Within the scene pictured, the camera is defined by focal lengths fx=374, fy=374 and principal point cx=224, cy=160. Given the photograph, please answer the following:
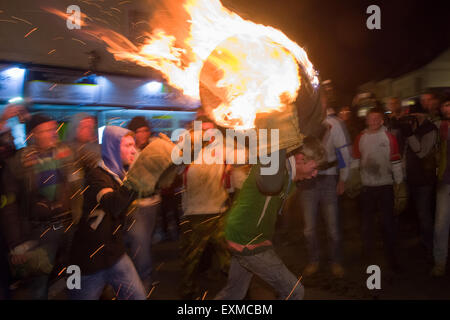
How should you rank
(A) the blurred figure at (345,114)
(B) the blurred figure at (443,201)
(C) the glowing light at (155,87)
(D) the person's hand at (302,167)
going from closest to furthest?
(D) the person's hand at (302,167) < (B) the blurred figure at (443,201) < (A) the blurred figure at (345,114) < (C) the glowing light at (155,87)

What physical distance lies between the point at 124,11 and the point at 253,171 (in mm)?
11575

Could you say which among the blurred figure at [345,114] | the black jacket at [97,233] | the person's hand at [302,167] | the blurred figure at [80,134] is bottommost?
the black jacket at [97,233]

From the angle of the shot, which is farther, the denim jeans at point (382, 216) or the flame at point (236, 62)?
the denim jeans at point (382, 216)

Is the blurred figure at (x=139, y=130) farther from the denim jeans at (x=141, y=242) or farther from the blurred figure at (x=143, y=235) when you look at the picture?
the denim jeans at (x=141, y=242)

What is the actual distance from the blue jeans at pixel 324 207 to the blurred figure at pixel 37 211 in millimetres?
2910

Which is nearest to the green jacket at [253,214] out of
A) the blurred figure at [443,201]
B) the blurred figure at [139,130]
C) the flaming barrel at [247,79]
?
the flaming barrel at [247,79]

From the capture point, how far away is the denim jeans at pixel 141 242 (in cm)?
422

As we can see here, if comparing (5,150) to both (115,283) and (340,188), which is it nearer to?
(115,283)

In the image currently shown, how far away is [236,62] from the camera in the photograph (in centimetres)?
302

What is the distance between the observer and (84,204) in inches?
109

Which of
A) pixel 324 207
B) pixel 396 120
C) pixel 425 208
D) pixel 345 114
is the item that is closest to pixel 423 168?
pixel 425 208

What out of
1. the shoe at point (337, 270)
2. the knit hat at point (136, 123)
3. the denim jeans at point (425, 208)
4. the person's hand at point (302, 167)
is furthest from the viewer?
the knit hat at point (136, 123)

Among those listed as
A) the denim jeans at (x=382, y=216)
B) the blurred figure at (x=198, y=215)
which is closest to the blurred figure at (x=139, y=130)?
the blurred figure at (x=198, y=215)

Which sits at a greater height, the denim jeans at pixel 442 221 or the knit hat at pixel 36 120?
the knit hat at pixel 36 120
